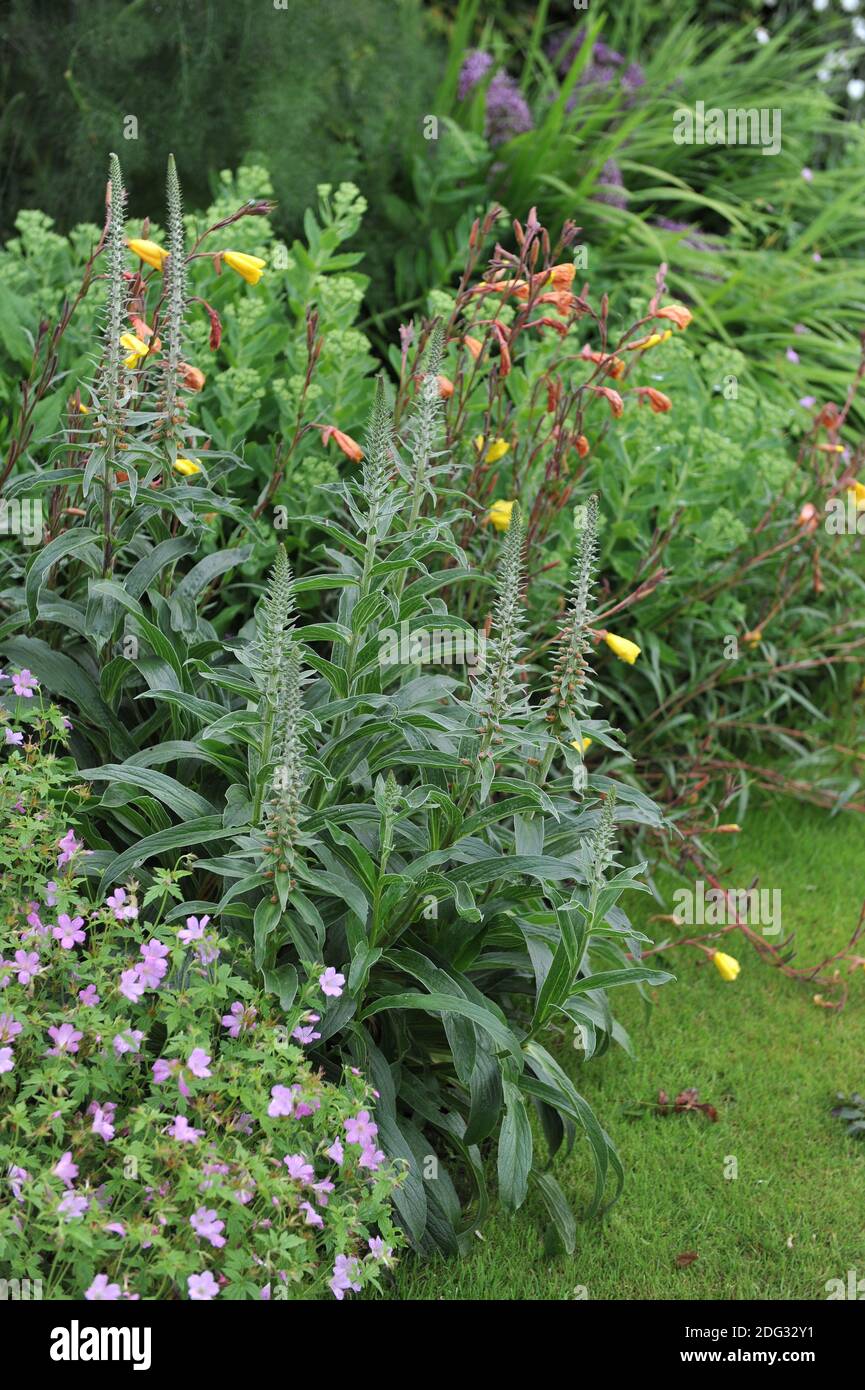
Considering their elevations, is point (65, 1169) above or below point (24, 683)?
below

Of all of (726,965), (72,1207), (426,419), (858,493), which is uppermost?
(858,493)

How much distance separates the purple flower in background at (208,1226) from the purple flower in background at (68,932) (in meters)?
0.48

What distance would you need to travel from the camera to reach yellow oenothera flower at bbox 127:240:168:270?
2.71m

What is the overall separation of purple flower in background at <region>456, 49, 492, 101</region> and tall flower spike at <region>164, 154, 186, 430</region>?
374cm

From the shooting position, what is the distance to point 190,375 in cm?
275

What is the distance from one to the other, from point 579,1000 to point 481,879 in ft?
1.00

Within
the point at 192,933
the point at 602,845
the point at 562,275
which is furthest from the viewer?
the point at 562,275

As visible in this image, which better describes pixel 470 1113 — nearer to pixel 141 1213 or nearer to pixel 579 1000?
pixel 579 1000

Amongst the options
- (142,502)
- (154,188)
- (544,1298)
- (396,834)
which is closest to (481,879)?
(396,834)

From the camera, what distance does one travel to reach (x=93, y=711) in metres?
2.71

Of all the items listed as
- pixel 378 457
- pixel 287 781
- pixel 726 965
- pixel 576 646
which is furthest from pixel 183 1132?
pixel 726 965

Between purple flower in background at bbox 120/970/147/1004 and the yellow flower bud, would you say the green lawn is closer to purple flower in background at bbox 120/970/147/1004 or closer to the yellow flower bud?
purple flower in background at bbox 120/970/147/1004

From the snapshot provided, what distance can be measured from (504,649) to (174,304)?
3.09ft

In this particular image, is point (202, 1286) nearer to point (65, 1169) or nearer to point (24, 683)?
point (65, 1169)
